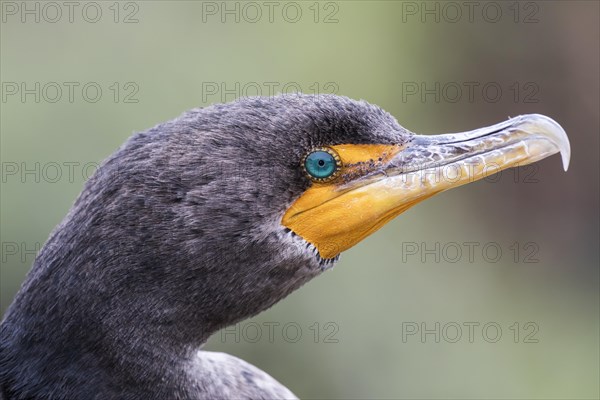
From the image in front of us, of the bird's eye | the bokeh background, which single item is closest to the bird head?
the bird's eye

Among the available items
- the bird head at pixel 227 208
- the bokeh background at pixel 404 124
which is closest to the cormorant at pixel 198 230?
the bird head at pixel 227 208

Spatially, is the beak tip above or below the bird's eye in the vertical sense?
above

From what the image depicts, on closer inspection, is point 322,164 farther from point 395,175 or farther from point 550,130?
point 550,130

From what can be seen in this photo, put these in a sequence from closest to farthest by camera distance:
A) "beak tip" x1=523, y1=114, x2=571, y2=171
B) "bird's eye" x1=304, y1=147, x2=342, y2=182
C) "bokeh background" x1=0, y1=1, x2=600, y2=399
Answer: "bird's eye" x1=304, y1=147, x2=342, y2=182 → "beak tip" x1=523, y1=114, x2=571, y2=171 → "bokeh background" x1=0, y1=1, x2=600, y2=399

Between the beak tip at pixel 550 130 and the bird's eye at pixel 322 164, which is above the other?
the beak tip at pixel 550 130

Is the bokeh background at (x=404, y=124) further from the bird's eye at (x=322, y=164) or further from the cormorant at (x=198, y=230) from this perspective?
the bird's eye at (x=322, y=164)

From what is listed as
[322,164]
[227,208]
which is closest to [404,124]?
[322,164]

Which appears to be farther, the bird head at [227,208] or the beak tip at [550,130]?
the beak tip at [550,130]

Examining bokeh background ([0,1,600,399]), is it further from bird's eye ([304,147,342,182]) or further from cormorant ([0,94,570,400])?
bird's eye ([304,147,342,182])
